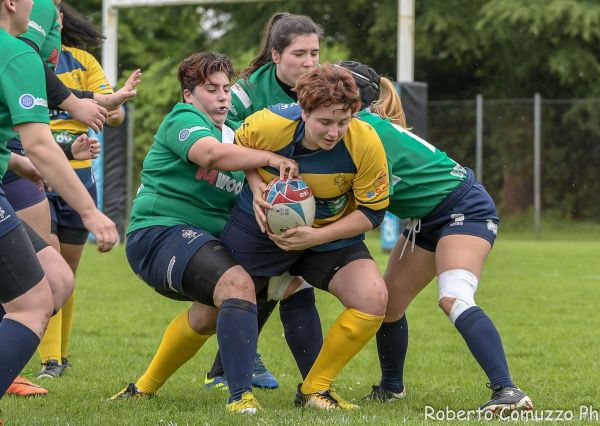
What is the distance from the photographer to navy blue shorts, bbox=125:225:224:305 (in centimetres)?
499

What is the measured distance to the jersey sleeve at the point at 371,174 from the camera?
495 centimetres

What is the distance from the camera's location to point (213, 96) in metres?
5.32

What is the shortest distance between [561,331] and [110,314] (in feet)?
11.9

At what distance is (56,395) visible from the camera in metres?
5.60

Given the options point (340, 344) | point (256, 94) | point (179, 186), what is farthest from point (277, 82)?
point (340, 344)

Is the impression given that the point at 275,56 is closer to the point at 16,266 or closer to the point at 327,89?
the point at 327,89

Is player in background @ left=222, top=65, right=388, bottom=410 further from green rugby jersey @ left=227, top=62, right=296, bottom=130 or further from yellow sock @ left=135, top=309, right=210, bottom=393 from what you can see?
green rugby jersey @ left=227, top=62, right=296, bottom=130

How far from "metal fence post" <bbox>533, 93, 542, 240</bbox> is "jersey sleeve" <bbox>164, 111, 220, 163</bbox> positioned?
16.4 metres

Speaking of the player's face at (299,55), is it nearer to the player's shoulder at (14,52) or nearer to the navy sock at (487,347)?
the navy sock at (487,347)

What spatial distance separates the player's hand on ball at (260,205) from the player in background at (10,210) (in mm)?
913

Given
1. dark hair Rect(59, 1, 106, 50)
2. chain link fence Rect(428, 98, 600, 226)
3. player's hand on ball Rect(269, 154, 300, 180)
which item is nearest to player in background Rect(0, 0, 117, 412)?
player's hand on ball Rect(269, 154, 300, 180)

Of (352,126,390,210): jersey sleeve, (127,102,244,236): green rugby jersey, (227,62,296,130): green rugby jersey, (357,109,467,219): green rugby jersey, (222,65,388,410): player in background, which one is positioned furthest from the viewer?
(227,62,296,130): green rugby jersey

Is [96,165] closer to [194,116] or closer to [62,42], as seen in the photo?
[62,42]

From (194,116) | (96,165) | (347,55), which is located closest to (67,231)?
(194,116)
